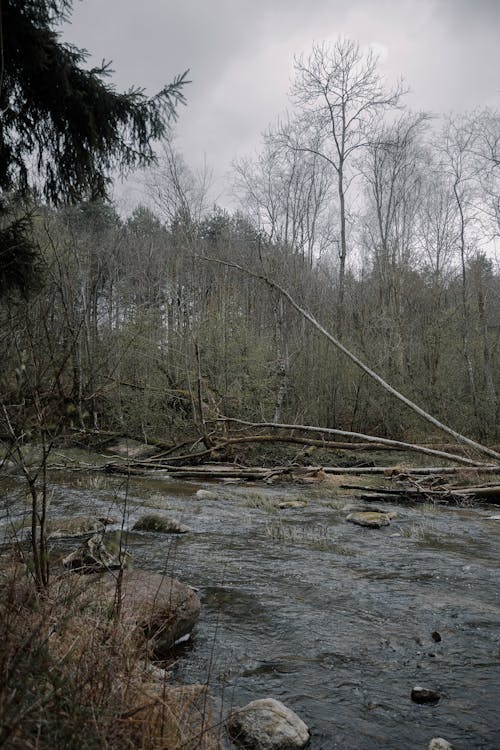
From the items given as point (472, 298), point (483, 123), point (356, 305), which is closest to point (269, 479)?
point (356, 305)

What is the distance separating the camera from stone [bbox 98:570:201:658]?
3223 millimetres

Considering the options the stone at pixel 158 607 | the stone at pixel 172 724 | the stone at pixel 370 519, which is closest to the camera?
the stone at pixel 172 724

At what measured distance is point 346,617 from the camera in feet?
13.4

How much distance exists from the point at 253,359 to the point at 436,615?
1138cm

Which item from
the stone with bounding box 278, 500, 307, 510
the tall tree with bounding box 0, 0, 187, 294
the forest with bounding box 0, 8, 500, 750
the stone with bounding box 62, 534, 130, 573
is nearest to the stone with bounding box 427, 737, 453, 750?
the forest with bounding box 0, 8, 500, 750

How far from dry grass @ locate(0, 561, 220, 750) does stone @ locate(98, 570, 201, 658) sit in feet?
1.68

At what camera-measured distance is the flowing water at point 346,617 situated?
287cm

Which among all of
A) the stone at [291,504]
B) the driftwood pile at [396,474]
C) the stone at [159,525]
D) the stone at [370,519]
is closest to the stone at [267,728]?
the stone at [159,525]

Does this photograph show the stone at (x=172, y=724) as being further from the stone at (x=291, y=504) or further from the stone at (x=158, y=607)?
the stone at (x=291, y=504)

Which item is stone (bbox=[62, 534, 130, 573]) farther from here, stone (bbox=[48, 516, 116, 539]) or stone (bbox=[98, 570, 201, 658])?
stone (bbox=[48, 516, 116, 539])

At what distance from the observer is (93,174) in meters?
7.31

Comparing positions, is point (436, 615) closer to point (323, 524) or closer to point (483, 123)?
point (323, 524)

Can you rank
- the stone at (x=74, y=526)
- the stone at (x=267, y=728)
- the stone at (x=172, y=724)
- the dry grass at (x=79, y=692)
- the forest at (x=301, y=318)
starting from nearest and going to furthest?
the dry grass at (x=79, y=692) → the stone at (x=172, y=724) → the stone at (x=267, y=728) → the stone at (x=74, y=526) → the forest at (x=301, y=318)

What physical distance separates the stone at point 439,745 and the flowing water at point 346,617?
0.06 meters
